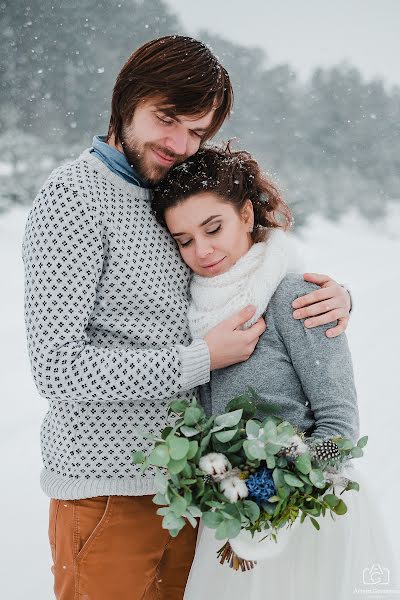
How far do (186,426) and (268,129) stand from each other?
473cm

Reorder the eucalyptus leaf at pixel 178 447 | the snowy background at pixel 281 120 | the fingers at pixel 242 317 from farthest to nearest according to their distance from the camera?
the snowy background at pixel 281 120, the fingers at pixel 242 317, the eucalyptus leaf at pixel 178 447

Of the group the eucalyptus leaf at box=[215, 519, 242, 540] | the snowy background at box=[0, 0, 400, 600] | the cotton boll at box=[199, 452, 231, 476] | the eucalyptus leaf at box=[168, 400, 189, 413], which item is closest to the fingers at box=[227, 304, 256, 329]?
the eucalyptus leaf at box=[168, 400, 189, 413]

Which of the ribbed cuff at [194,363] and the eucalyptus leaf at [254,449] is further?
the ribbed cuff at [194,363]

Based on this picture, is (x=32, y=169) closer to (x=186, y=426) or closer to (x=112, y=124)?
(x=112, y=124)

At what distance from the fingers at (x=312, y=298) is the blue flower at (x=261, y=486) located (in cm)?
42

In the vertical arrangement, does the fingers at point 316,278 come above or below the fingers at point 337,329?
above

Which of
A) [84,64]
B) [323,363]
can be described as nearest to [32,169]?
[84,64]

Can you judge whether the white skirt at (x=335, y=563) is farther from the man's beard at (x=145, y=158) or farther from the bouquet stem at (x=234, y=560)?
the man's beard at (x=145, y=158)

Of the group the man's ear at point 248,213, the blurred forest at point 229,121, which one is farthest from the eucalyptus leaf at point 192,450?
the blurred forest at point 229,121

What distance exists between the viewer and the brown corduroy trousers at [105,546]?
1.51 metres

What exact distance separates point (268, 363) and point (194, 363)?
0.18m

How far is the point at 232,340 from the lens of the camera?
4.84 ft

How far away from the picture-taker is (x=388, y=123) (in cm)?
588

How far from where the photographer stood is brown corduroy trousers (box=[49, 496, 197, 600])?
59.6 inches
